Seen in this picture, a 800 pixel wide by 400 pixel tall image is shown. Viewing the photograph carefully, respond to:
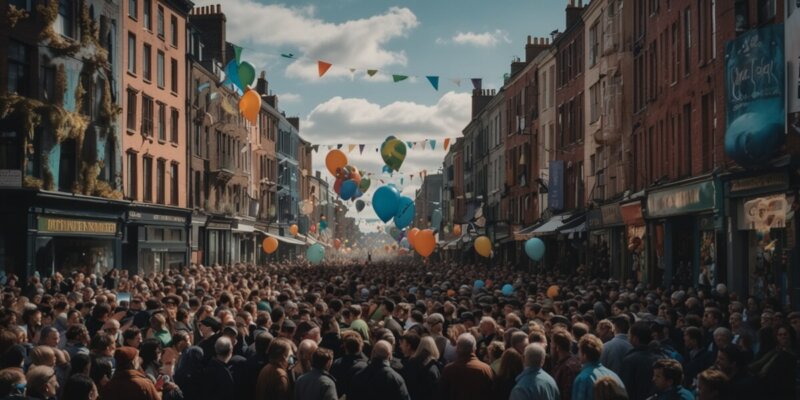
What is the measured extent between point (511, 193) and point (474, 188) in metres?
18.6

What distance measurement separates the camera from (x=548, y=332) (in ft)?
43.7

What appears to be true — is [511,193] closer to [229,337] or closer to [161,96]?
[161,96]

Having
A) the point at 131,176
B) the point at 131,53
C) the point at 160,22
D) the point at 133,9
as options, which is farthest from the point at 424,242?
the point at 160,22

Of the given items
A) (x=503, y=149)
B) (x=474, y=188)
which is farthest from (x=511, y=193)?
(x=474, y=188)

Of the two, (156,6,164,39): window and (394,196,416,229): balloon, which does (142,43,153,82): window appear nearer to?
(156,6,164,39): window

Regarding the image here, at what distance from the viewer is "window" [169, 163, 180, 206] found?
4625 centimetres

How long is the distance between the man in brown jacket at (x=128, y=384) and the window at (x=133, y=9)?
34.1m

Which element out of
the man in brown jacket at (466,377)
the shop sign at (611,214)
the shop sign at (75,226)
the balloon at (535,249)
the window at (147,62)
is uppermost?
the window at (147,62)

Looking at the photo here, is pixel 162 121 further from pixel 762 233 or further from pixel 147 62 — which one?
pixel 762 233

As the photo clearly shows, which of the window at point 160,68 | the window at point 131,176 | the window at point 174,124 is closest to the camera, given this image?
the window at point 131,176

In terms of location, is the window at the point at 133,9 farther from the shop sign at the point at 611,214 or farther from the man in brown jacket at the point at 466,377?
the man in brown jacket at the point at 466,377

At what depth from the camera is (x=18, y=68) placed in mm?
30906

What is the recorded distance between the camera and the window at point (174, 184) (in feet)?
152

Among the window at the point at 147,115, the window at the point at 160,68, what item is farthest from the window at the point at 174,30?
the window at the point at 147,115
